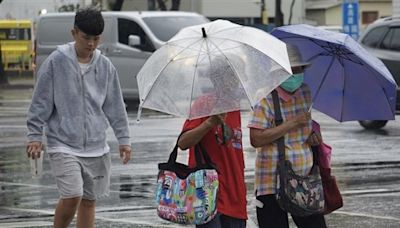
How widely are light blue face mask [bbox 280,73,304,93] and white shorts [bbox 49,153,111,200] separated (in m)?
1.59

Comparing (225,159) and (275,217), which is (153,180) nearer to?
(275,217)

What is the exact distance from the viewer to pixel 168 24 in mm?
22578

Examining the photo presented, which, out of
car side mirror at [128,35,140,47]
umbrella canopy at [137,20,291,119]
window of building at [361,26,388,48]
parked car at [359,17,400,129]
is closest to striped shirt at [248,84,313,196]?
umbrella canopy at [137,20,291,119]

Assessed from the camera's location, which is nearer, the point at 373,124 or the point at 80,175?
the point at 80,175

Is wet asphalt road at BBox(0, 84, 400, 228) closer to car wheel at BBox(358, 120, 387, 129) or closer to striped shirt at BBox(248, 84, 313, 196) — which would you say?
car wheel at BBox(358, 120, 387, 129)

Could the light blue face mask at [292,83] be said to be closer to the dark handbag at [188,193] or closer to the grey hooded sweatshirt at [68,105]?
the dark handbag at [188,193]

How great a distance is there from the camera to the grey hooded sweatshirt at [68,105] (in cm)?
672

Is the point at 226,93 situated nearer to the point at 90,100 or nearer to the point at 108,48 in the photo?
the point at 90,100

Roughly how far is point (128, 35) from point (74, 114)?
16.2m

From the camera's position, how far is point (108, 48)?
2270 cm

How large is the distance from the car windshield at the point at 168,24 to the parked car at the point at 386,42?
4863mm

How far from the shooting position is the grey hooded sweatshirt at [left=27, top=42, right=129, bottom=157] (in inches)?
265

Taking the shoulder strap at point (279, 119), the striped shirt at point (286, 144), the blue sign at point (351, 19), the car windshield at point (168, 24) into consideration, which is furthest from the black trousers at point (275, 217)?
the blue sign at point (351, 19)

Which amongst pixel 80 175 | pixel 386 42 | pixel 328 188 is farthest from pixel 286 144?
pixel 386 42
